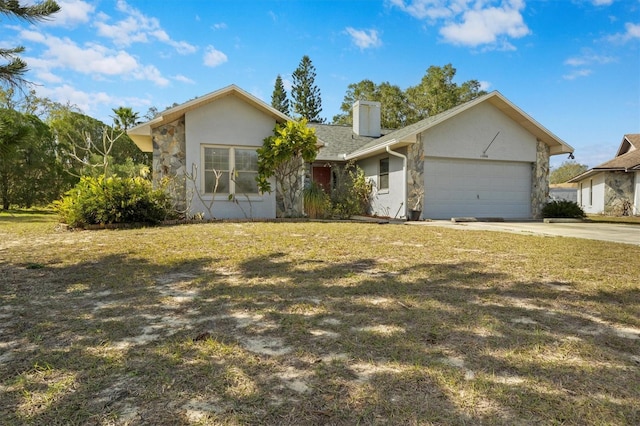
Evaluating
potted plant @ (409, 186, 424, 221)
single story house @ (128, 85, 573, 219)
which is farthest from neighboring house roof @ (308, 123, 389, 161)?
potted plant @ (409, 186, 424, 221)

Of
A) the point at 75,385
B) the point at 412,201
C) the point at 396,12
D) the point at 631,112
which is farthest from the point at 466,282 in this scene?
the point at 631,112

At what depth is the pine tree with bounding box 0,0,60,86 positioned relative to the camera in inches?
200

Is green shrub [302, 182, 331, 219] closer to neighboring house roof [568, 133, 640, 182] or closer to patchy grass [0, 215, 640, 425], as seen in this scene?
patchy grass [0, 215, 640, 425]

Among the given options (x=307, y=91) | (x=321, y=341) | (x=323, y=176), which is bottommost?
(x=321, y=341)

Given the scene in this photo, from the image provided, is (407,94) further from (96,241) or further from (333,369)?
(333,369)

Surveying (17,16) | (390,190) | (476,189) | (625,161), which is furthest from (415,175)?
(625,161)

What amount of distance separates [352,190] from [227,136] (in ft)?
20.1

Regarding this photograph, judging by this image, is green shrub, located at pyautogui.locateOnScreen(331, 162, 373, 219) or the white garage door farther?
green shrub, located at pyautogui.locateOnScreen(331, 162, 373, 219)

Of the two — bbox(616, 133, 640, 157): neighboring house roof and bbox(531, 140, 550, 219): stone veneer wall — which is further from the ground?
bbox(616, 133, 640, 157): neighboring house roof

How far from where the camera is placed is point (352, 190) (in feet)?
51.9

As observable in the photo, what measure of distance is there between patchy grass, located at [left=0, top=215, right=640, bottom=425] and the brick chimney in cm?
1513

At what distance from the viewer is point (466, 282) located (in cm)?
397

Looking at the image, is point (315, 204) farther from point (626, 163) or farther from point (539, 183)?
point (626, 163)

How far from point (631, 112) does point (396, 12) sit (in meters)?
12.1
